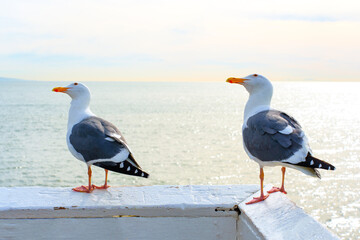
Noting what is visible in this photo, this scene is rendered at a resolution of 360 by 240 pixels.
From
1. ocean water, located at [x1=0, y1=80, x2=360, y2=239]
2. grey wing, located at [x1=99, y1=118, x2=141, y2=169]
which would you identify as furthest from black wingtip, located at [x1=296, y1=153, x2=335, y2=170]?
ocean water, located at [x1=0, y1=80, x2=360, y2=239]

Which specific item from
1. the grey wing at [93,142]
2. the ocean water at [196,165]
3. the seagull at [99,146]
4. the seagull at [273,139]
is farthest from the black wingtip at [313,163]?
the ocean water at [196,165]

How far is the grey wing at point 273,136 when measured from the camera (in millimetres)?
3090

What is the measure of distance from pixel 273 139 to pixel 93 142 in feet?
4.45

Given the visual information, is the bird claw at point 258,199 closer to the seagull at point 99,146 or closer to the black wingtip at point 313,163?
the black wingtip at point 313,163

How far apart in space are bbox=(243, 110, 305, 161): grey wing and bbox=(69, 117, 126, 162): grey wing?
100cm

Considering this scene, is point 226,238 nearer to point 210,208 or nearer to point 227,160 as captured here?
point 210,208

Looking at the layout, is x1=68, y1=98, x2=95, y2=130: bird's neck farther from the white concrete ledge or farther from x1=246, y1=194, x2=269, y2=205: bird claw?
x1=246, y1=194, x2=269, y2=205: bird claw

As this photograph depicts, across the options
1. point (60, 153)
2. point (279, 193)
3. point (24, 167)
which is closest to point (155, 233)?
point (279, 193)

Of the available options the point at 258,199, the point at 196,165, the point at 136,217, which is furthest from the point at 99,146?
the point at 196,165

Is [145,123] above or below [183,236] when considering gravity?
below

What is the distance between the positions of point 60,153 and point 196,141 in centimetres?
1121

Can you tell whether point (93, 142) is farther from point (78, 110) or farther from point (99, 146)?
point (78, 110)

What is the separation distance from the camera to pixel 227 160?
2689cm

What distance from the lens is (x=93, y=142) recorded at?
11.4 ft
